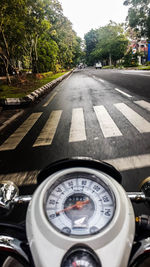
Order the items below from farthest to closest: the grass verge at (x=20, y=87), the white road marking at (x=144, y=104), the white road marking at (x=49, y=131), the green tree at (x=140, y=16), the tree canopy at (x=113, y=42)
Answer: the tree canopy at (x=113, y=42) < the green tree at (x=140, y=16) < the grass verge at (x=20, y=87) < the white road marking at (x=144, y=104) < the white road marking at (x=49, y=131)

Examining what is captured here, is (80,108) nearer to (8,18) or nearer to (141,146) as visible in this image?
(141,146)

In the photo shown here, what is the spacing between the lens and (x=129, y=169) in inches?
111

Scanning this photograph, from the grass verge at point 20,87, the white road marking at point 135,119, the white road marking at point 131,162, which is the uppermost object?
the grass verge at point 20,87

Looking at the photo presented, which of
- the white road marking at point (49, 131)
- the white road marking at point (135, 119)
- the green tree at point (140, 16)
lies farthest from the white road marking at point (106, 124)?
the green tree at point (140, 16)

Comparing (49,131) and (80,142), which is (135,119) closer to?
(80,142)

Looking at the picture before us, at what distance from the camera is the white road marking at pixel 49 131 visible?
13.6ft

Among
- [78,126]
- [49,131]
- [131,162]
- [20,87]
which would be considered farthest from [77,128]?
[20,87]

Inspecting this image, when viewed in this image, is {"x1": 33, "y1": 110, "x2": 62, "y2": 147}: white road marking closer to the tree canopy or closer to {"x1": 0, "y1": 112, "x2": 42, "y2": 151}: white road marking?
{"x1": 0, "y1": 112, "x2": 42, "y2": 151}: white road marking

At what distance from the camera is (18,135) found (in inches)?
191

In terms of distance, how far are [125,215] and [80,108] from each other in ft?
20.7

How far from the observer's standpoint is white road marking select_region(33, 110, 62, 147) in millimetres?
4144

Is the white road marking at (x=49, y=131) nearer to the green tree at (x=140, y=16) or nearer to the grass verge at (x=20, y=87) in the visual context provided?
the grass verge at (x=20, y=87)

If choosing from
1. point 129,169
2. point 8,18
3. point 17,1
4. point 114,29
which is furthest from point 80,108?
point 114,29

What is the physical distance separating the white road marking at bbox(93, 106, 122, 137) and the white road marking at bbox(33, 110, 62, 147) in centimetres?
123
